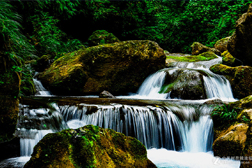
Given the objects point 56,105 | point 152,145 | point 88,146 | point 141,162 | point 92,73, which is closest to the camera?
point 88,146

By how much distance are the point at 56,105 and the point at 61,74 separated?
2.62m

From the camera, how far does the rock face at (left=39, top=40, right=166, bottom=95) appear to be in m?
7.80

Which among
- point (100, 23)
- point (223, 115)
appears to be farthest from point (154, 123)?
point (100, 23)

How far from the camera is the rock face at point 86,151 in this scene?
8.16ft

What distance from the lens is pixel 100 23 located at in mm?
14172

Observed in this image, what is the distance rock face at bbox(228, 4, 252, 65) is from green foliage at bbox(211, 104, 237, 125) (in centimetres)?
418

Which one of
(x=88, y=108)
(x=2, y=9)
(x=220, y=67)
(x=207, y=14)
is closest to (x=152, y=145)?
(x=88, y=108)

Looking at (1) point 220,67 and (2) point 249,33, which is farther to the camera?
(1) point 220,67

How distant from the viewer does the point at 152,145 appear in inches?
196

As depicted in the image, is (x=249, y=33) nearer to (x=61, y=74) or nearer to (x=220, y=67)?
(x=220, y=67)

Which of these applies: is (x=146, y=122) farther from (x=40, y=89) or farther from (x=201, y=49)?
(x=201, y=49)

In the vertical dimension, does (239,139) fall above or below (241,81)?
below

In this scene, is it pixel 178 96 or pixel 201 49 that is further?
pixel 201 49

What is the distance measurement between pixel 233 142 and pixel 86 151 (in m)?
2.77
